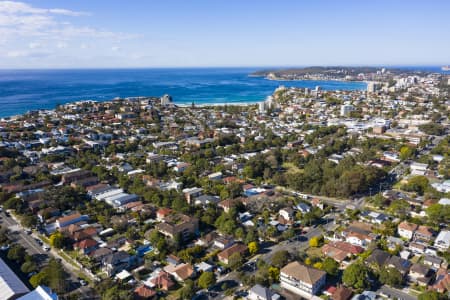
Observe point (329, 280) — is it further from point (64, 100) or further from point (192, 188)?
point (64, 100)

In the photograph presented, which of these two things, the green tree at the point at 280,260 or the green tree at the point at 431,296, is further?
the green tree at the point at 280,260

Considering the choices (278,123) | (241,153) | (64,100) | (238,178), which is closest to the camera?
(238,178)

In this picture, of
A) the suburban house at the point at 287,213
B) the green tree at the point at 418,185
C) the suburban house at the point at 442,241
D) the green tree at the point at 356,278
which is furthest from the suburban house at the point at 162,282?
the green tree at the point at 418,185

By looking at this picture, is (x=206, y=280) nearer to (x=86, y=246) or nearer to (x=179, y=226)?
(x=179, y=226)

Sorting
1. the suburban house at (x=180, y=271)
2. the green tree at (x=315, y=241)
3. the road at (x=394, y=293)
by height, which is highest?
the suburban house at (x=180, y=271)

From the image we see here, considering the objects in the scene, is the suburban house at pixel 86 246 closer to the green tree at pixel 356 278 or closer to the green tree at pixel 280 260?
the green tree at pixel 280 260

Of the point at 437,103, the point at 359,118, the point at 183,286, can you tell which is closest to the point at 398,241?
the point at 183,286

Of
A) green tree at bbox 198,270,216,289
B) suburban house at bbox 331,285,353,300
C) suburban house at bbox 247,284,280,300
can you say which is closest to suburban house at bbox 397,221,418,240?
suburban house at bbox 331,285,353,300
